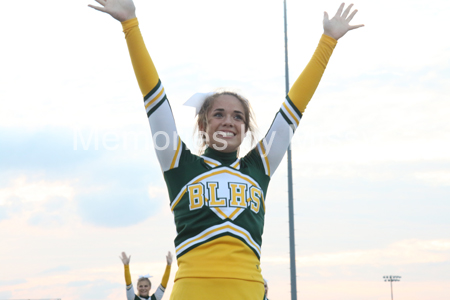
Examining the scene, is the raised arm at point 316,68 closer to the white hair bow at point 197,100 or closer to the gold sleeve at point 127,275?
the white hair bow at point 197,100

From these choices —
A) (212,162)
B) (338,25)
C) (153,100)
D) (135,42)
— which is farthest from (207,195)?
(338,25)

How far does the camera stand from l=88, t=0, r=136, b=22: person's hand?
311 centimetres

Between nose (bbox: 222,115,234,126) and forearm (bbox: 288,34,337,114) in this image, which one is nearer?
nose (bbox: 222,115,234,126)

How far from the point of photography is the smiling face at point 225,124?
3.26 metres

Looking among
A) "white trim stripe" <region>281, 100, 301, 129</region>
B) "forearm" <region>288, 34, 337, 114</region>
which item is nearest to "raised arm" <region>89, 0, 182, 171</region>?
"white trim stripe" <region>281, 100, 301, 129</region>

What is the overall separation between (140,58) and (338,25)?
1501 millimetres

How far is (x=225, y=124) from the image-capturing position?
3.29 m

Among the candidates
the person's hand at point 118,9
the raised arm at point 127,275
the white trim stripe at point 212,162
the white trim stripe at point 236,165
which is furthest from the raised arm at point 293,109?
the raised arm at point 127,275

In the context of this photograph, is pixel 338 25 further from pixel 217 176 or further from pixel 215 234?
pixel 215 234

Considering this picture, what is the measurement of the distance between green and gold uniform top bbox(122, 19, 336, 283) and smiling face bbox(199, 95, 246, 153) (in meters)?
0.06

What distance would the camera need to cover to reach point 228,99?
134 inches

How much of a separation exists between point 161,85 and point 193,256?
1.04m

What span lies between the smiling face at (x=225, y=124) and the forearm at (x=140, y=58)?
453mm

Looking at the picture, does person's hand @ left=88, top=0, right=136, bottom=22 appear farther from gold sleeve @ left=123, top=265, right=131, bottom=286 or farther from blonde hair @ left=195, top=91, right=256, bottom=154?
gold sleeve @ left=123, top=265, right=131, bottom=286
